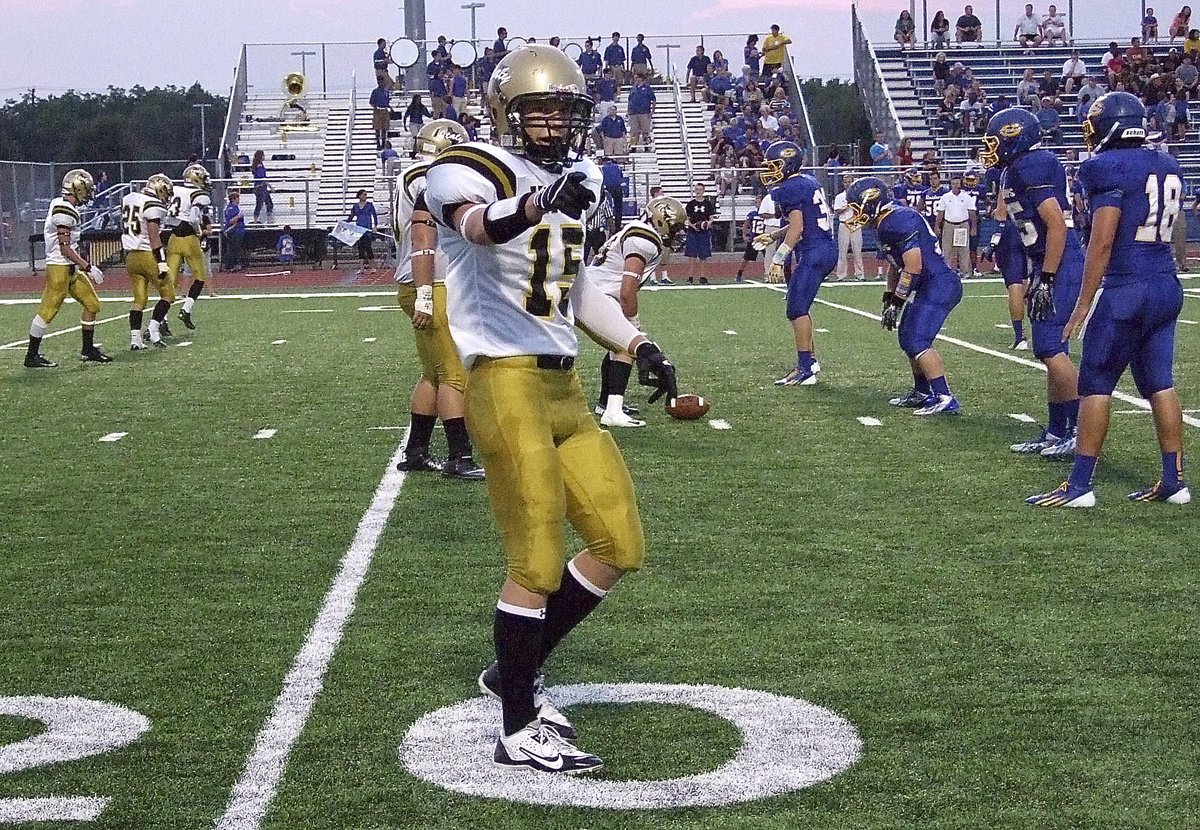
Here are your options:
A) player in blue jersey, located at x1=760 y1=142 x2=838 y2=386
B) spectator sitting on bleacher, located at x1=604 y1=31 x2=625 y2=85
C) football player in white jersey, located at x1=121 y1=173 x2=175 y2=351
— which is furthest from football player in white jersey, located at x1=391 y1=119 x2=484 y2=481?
spectator sitting on bleacher, located at x1=604 y1=31 x2=625 y2=85

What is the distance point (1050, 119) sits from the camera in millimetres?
27219

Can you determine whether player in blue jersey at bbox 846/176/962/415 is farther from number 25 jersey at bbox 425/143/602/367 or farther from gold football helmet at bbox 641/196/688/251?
number 25 jersey at bbox 425/143/602/367

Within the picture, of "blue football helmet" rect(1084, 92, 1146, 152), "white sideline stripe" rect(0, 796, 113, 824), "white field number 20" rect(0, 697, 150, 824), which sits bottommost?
"white sideline stripe" rect(0, 796, 113, 824)

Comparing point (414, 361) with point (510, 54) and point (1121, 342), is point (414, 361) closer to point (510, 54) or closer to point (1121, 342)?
point (1121, 342)

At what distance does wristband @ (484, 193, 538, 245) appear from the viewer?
11.4ft

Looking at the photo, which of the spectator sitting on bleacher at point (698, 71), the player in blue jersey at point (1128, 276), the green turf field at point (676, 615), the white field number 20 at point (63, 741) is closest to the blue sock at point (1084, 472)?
the player in blue jersey at point (1128, 276)

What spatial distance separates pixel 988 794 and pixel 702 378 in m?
8.69

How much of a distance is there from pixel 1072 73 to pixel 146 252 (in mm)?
24120

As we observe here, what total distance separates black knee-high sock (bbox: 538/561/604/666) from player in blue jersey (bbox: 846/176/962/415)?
6.23 metres

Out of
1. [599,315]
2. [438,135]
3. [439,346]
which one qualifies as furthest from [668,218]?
[599,315]

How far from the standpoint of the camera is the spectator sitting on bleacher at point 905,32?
119ft

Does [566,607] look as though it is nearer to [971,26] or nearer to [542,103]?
[542,103]

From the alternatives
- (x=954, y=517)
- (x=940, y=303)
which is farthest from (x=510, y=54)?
(x=940, y=303)

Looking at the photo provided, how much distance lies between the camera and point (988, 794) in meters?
3.47
